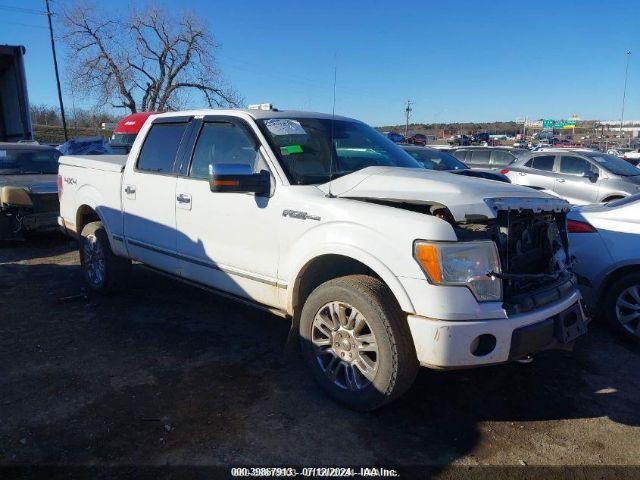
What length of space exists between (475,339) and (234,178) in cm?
186

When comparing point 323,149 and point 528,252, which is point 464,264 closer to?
point 528,252

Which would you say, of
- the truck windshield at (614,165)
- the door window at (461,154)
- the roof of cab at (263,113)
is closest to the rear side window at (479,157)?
the door window at (461,154)

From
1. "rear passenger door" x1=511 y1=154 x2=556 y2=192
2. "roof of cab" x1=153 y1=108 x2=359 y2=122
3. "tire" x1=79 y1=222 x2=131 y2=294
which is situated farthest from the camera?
"rear passenger door" x1=511 y1=154 x2=556 y2=192

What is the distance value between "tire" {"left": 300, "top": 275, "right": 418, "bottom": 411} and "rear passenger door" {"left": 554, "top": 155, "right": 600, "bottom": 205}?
9.70m

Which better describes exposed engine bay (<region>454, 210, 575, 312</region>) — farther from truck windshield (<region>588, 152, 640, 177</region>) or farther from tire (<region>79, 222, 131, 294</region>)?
truck windshield (<region>588, 152, 640, 177</region>)

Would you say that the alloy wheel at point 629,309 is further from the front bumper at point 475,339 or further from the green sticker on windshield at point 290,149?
the green sticker on windshield at point 290,149

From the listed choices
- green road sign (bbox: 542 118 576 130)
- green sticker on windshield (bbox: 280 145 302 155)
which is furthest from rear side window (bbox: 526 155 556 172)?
green road sign (bbox: 542 118 576 130)

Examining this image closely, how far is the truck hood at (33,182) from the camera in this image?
778 centimetres

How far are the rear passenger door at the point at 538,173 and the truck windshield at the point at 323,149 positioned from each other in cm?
859

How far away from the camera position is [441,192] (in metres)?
3.25

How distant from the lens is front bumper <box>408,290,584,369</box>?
2.83m

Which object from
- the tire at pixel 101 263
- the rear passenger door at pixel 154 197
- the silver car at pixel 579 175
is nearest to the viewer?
the rear passenger door at pixel 154 197

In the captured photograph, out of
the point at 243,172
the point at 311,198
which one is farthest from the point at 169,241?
the point at 311,198

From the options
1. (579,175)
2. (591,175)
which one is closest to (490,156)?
(579,175)
